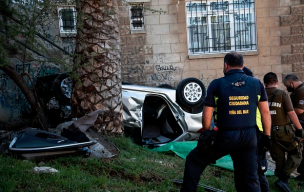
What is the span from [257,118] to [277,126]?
1.68m

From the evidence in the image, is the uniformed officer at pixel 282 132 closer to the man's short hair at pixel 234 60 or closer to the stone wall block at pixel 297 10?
the man's short hair at pixel 234 60

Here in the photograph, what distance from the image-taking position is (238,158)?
4199mm

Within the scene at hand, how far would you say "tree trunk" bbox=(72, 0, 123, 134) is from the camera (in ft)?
22.4

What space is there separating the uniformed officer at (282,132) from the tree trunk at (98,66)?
267cm

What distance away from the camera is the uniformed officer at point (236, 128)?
411 cm

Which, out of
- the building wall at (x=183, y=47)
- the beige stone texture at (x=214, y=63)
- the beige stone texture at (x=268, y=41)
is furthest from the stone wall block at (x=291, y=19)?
the beige stone texture at (x=214, y=63)

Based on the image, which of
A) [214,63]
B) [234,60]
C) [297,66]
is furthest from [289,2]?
[234,60]

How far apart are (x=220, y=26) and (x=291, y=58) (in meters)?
2.43

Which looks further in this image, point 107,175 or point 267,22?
point 267,22

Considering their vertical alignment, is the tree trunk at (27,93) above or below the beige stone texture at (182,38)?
below

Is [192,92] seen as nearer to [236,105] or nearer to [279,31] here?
[279,31]

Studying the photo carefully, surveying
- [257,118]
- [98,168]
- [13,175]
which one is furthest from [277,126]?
[13,175]

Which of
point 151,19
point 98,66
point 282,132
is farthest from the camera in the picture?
point 151,19

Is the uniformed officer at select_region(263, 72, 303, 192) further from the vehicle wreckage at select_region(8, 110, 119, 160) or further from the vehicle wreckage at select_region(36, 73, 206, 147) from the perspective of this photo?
the vehicle wreckage at select_region(36, 73, 206, 147)
